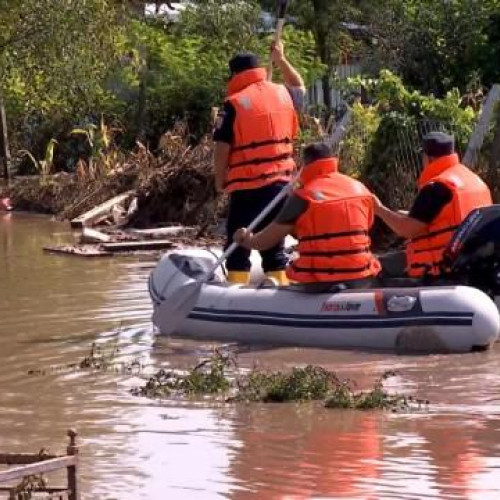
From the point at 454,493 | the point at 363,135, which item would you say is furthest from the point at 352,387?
the point at 363,135

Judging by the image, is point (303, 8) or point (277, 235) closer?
point (277, 235)

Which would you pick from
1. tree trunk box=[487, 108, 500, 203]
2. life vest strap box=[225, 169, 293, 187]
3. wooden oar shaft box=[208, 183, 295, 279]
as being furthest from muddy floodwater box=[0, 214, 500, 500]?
tree trunk box=[487, 108, 500, 203]

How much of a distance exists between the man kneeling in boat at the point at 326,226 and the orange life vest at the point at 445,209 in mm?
385

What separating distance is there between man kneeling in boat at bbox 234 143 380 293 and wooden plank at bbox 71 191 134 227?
10003 millimetres

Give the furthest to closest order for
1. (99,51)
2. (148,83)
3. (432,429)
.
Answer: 1. (148,83)
2. (99,51)
3. (432,429)

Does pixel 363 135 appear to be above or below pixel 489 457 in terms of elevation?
above

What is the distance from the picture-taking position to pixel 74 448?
19.5ft

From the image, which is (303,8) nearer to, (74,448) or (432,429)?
(432,429)

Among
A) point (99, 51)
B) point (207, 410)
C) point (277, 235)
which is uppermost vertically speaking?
point (99, 51)

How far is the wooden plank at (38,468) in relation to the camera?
5.52 m

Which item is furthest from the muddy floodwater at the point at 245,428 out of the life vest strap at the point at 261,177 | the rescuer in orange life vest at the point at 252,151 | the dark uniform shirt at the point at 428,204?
the life vest strap at the point at 261,177

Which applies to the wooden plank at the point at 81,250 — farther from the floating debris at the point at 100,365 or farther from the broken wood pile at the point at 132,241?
the floating debris at the point at 100,365

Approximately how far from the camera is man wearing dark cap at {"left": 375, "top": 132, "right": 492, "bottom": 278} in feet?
37.0

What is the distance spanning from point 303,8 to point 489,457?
25.3 meters
